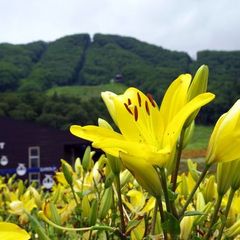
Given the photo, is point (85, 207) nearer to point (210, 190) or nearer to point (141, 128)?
point (210, 190)

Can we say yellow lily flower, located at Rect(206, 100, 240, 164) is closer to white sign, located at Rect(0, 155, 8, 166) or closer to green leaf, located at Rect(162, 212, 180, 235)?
green leaf, located at Rect(162, 212, 180, 235)

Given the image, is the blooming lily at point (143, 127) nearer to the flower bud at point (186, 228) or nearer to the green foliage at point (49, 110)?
the flower bud at point (186, 228)

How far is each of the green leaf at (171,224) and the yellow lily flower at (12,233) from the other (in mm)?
157

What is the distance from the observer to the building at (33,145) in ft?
54.7

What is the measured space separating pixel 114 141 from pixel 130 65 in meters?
55.9

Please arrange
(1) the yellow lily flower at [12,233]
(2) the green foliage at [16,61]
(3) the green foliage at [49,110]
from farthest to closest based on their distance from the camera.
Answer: (2) the green foliage at [16,61] → (3) the green foliage at [49,110] → (1) the yellow lily flower at [12,233]

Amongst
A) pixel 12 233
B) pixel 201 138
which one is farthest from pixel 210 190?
pixel 201 138

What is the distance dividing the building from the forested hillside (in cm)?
2120

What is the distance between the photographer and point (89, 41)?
224ft

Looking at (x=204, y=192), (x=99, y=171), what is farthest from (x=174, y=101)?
(x=99, y=171)

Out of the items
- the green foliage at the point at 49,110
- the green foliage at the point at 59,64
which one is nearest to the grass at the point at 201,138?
the green foliage at the point at 49,110

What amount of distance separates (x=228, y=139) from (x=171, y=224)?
122 millimetres

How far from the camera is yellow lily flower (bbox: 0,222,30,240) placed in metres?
0.55

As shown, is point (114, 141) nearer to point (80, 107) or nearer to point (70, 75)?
point (80, 107)
